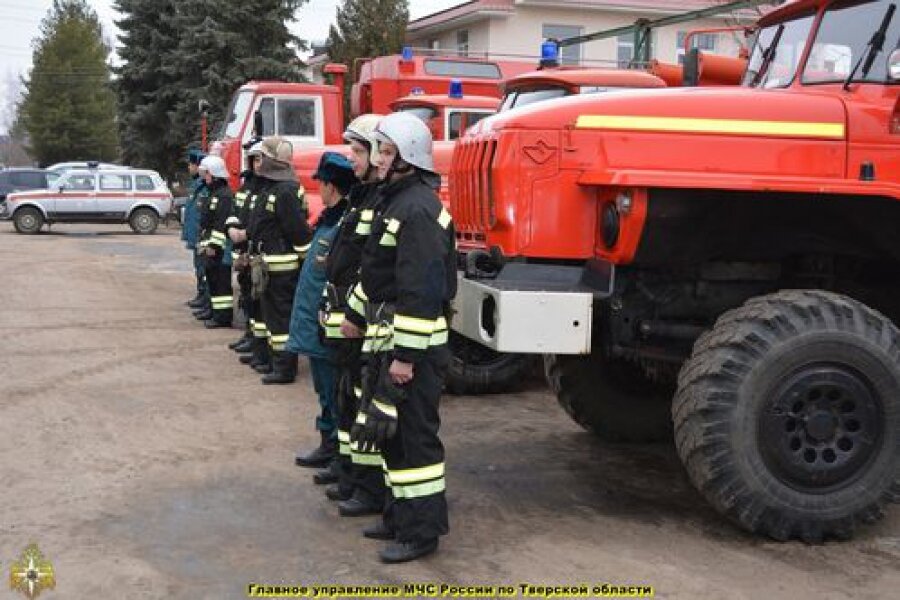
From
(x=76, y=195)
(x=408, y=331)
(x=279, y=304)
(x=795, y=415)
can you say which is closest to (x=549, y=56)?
(x=279, y=304)

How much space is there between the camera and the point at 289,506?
4.94 m

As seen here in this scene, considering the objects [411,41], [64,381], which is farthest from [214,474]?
[411,41]

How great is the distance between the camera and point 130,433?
20.5ft

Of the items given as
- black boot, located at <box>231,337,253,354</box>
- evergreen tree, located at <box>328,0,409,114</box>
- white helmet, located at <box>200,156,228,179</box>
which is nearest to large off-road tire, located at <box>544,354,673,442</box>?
black boot, located at <box>231,337,253,354</box>

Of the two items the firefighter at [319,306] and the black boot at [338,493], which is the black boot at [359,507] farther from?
the firefighter at [319,306]

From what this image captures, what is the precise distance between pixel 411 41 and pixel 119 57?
9.49 meters

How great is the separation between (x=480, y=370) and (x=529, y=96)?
2457mm

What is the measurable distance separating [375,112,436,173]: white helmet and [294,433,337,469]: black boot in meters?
1.94

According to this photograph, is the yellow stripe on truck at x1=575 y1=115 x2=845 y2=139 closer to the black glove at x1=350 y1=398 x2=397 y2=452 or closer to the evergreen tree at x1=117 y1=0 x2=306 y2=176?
the black glove at x1=350 y1=398 x2=397 y2=452

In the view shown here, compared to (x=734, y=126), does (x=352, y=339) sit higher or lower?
lower

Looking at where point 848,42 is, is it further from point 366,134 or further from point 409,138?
point 366,134

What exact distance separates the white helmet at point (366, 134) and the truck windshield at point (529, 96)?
328 centimetres

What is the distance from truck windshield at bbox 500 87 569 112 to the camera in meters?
8.04

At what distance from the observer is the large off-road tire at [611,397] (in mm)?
5832
